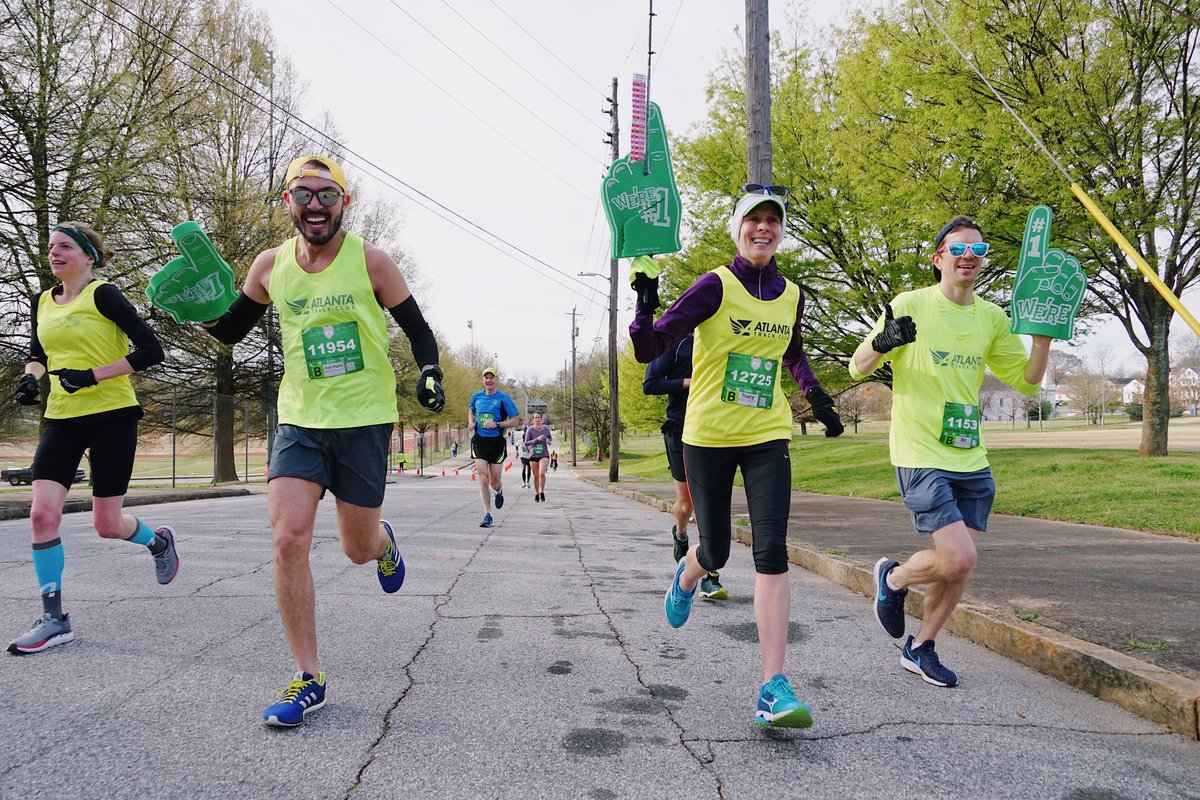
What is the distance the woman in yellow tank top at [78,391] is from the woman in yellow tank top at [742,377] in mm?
2986

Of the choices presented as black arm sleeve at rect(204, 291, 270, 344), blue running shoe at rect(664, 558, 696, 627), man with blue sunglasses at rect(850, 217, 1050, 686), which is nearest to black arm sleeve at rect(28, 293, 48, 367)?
black arm sleeve at rect(204, 291, 270, 344)

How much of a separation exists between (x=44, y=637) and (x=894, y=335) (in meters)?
4.42

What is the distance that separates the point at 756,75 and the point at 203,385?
21.0m

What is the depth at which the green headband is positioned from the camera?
3.92m

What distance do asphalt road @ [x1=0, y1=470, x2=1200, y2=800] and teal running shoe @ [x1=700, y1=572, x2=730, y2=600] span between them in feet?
0.48

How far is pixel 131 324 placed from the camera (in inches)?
157

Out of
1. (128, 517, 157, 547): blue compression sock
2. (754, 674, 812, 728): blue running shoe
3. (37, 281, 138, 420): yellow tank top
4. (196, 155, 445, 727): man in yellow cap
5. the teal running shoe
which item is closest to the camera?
(754, 674, 812, 728): blue running shoe

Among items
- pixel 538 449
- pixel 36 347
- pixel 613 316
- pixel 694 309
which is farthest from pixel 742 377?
pixel 613 316

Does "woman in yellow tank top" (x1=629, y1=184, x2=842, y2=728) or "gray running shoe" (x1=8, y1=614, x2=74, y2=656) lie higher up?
"woman in yellow tank top" (x1=629, y1=184, x2=842, y2=728)

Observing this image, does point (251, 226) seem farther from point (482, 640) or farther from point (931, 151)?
point (482, 640)

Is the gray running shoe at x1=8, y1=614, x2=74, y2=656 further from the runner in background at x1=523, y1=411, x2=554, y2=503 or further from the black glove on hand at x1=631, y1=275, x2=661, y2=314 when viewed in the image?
the runner in background at x1=523, y1=411, x2=554, y2=503

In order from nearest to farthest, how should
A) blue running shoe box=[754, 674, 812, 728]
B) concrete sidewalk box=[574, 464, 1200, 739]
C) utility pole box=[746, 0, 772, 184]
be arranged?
blue running shoe box=[754, 674, 812, 728], concrete sidewalk box=[574, 464, 1200, 739], utility pole box=[746, 0, 772, 184]

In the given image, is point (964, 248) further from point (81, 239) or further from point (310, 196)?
point (81, 239)

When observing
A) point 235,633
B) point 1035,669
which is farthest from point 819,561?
point 235,633
